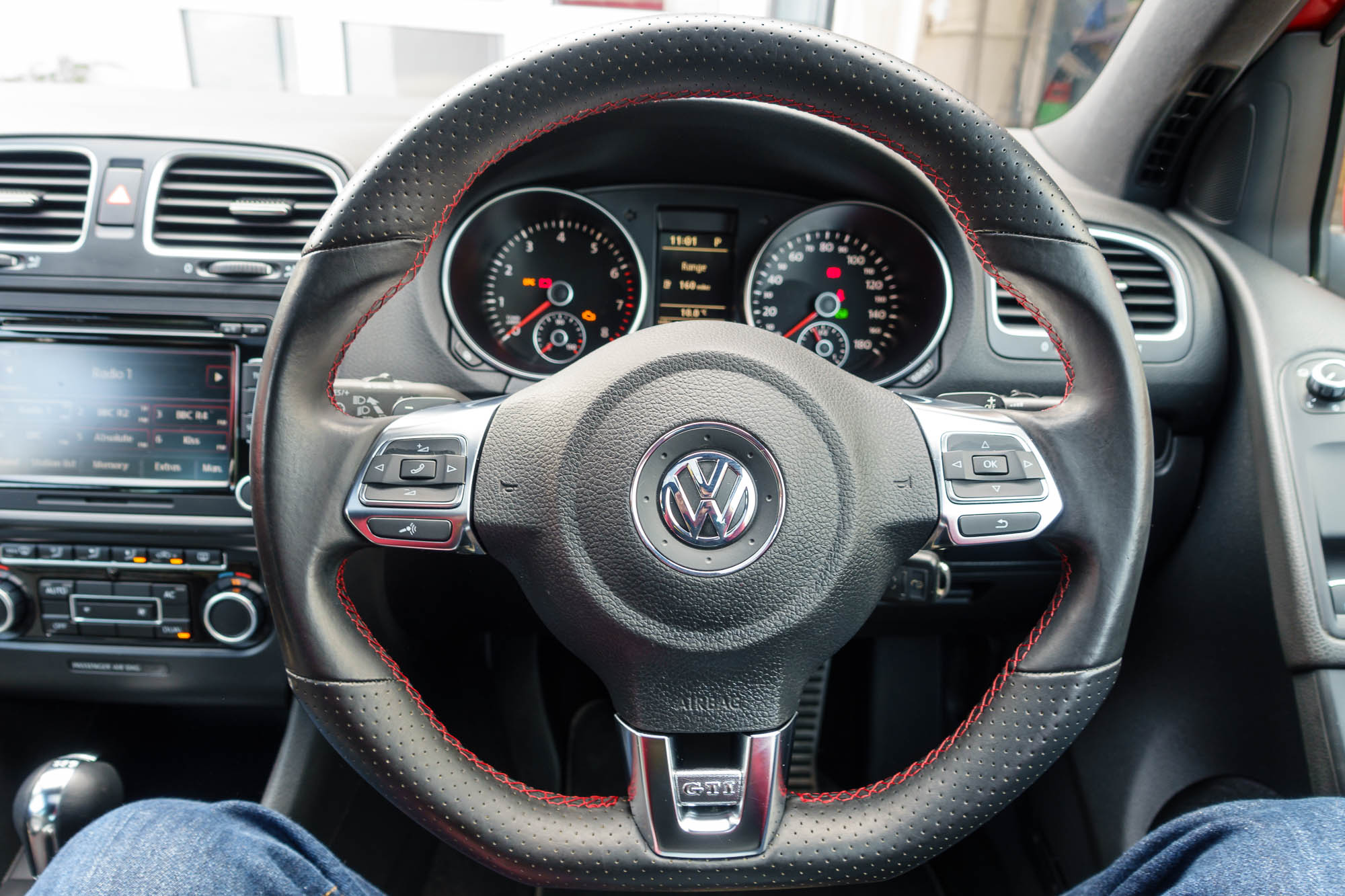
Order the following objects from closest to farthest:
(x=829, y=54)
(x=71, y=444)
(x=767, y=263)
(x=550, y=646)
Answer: (x=829, y=54)
(x=71, y=444)
(x=767, y=263)
(x=550, y=646)

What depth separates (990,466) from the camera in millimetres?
831

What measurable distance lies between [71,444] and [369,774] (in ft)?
2.75

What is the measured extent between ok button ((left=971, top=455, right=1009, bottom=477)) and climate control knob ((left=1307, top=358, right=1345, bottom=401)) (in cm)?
78

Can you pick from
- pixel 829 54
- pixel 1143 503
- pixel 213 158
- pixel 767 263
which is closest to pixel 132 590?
pixel 213 158

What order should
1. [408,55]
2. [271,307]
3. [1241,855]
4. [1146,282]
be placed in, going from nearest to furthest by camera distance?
[1241,855]
[271,307]
[1146,282]
[408,55]

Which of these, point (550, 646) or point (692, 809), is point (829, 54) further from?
point (550, 646)

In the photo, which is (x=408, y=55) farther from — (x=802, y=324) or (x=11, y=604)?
(x=11, y=604)

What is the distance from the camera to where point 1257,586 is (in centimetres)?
133

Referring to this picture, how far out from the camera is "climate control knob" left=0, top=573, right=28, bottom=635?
129cm

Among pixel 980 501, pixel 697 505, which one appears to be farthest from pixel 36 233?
pixel 980 501

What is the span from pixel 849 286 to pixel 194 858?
47.7 inches

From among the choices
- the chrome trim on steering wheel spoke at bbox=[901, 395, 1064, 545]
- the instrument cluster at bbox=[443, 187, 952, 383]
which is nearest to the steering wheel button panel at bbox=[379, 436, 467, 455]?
the chrome trim on steering wheel spoke at bbox=[901, 395, 1064, 545]

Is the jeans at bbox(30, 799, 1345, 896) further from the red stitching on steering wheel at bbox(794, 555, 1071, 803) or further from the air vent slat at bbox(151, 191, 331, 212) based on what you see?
the air vent slat at bbox(151, 191, 331, 212)

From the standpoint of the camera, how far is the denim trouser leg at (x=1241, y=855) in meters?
0.73
